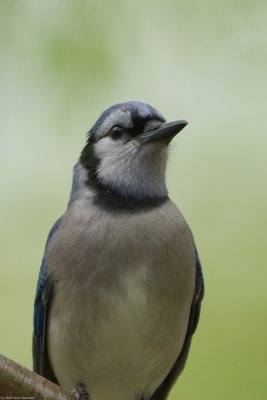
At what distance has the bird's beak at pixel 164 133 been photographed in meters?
3.58

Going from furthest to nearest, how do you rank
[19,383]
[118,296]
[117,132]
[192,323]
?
[192,323] < [117,132] < [118,296] < [19,383]

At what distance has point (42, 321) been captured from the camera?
383 cm

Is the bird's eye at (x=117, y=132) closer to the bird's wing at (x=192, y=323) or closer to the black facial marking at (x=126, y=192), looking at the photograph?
the black facial marking at (x=126, y=192)

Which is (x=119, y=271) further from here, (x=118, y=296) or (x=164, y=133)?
(x=164, y=133)

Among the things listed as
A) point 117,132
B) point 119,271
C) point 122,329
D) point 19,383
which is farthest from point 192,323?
point 19,383

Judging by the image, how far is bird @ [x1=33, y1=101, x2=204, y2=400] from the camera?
11.4 ft

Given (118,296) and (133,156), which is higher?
(133,156)

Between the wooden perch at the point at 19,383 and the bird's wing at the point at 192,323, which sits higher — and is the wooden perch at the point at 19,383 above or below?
above

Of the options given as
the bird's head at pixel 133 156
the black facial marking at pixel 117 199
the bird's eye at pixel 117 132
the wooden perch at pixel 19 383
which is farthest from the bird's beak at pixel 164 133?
the wooden perch at pixel 19 383

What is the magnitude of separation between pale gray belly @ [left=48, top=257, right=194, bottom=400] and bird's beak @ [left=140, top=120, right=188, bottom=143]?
2.03ft

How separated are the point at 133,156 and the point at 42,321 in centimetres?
98

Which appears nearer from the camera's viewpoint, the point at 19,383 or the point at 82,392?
A: the point at 19,383

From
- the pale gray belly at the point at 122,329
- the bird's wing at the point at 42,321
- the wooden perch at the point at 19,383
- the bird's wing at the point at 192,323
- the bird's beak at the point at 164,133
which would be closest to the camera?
the wooden perch at the point at 19,383

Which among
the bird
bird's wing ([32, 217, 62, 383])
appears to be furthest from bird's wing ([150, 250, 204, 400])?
bird's wing ([32, 217, 62, 383])
